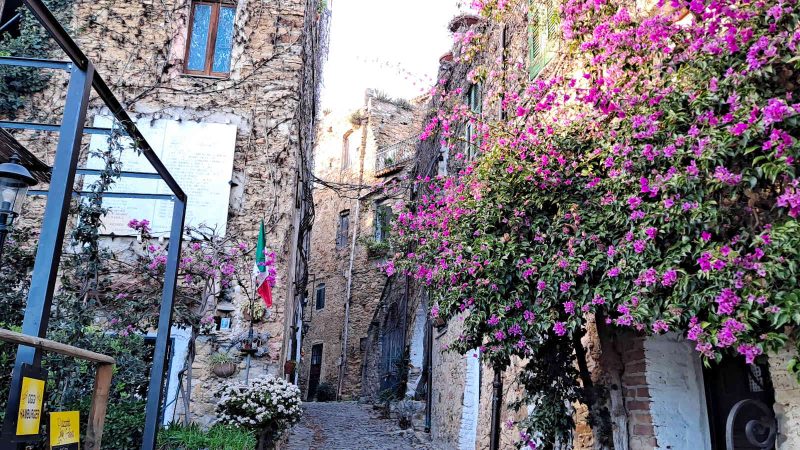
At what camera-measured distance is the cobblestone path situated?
382 inches

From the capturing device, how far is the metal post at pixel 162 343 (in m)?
4.46

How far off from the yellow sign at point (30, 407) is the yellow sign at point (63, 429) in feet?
0.35

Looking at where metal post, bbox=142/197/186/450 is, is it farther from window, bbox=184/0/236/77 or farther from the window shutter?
window, bbox=184/0/236/77

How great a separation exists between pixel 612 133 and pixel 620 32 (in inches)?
35.8

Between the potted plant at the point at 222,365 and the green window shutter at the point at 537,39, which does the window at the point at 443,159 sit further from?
the potted plant at the point at 222,365

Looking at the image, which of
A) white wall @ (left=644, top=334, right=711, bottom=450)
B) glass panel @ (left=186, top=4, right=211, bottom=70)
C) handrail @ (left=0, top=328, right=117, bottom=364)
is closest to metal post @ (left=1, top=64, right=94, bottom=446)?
handrail @ (left=0, top=328, right=117, bottom=364)

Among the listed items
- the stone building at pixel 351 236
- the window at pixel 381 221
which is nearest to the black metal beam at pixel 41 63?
the stone building at pixel 351 236

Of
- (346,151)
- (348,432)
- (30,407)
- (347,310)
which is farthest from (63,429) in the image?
(346,151)

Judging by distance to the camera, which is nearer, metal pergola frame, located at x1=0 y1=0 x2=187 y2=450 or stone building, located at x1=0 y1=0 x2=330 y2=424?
metal pergola frame, located at x1=0 y1=0 x2=187 y2=450

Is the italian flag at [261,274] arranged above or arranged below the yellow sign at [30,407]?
above

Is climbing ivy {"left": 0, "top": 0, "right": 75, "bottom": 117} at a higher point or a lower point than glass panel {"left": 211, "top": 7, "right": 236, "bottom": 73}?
lower

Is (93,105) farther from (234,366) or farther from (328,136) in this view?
(328,136)

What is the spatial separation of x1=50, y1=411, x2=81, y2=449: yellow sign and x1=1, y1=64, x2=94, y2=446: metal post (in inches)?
10.5

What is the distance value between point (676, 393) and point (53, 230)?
169 inches
